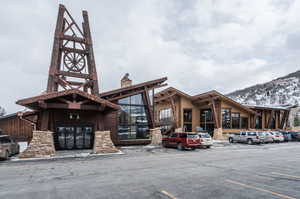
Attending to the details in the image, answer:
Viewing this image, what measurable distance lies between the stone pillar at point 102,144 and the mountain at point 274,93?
95361 mm

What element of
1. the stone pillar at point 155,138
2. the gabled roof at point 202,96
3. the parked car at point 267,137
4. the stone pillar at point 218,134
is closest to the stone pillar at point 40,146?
the stone pillar at point 155,138

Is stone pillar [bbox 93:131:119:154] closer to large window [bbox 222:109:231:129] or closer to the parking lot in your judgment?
the parking lot

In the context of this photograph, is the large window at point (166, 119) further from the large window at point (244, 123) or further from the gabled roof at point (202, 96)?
the large window at point (244, 123)

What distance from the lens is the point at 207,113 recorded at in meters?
33.0

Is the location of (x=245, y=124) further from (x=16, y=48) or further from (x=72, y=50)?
(x=16, y=48)

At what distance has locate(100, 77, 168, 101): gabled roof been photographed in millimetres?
18953

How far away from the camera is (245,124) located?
34.2 meters

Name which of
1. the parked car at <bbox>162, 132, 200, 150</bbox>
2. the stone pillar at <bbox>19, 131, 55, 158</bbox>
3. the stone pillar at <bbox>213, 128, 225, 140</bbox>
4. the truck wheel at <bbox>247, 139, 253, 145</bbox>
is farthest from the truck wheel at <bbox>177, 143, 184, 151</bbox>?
the stone pillar at <bbox>213, 128, 225, 140</bbox>

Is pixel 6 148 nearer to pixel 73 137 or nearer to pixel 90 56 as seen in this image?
pixel 73 137

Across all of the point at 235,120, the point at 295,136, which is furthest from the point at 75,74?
the point at 295,136

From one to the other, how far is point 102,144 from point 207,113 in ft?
74.8

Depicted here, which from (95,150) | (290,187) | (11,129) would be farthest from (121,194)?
(11,129)

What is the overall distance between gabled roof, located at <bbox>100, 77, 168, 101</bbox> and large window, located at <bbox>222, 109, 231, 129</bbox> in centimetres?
1613

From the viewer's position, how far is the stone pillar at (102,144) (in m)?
15.0
